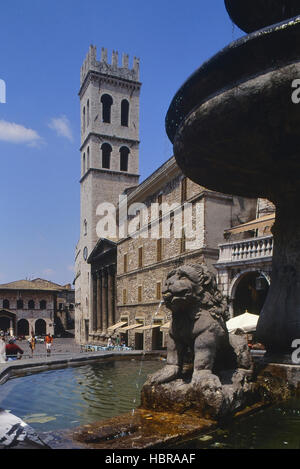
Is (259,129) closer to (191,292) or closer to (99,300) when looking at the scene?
(191,292)

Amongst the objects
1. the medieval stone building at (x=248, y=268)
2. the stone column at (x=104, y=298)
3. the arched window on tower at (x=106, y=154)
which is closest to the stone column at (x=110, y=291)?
the stone column at (x=104, y=298)

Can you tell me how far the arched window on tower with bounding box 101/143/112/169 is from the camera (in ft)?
159

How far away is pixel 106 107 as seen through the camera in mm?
49562

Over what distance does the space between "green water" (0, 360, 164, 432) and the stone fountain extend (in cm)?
184

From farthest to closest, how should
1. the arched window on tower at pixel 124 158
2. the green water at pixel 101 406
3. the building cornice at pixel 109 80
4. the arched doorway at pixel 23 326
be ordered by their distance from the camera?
the arched doorway at pixel 23 326, the arched window on tower at pixel 124 158, the building cornice at pixel 109 80, the green water at pixel 101 406

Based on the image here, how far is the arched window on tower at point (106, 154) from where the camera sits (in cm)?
4853

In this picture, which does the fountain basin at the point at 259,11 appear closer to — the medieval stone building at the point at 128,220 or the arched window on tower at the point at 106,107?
the medieval stone building at the point at 128,220

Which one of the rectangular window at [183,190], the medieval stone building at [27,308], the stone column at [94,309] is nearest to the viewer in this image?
the rectangular window at [183,190]

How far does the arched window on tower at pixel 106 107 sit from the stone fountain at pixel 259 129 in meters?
45.3

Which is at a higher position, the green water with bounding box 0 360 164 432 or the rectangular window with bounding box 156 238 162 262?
the rectangular window with bounding box 156 238 162 262

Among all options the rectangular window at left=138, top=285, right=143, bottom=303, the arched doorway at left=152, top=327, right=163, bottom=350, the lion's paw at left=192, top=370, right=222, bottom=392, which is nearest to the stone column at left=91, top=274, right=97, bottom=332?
the rectangular window at left=138, top=285, right=143, bottom=303

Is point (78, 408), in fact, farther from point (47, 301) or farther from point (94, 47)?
point (47, 301)

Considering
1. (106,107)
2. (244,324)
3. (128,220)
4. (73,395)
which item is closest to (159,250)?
(128,220)

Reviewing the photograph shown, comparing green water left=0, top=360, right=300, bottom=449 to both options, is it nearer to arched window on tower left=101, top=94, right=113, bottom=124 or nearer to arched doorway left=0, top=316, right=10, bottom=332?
arched window on tower left=101, top=94, right=113, bottom=124
